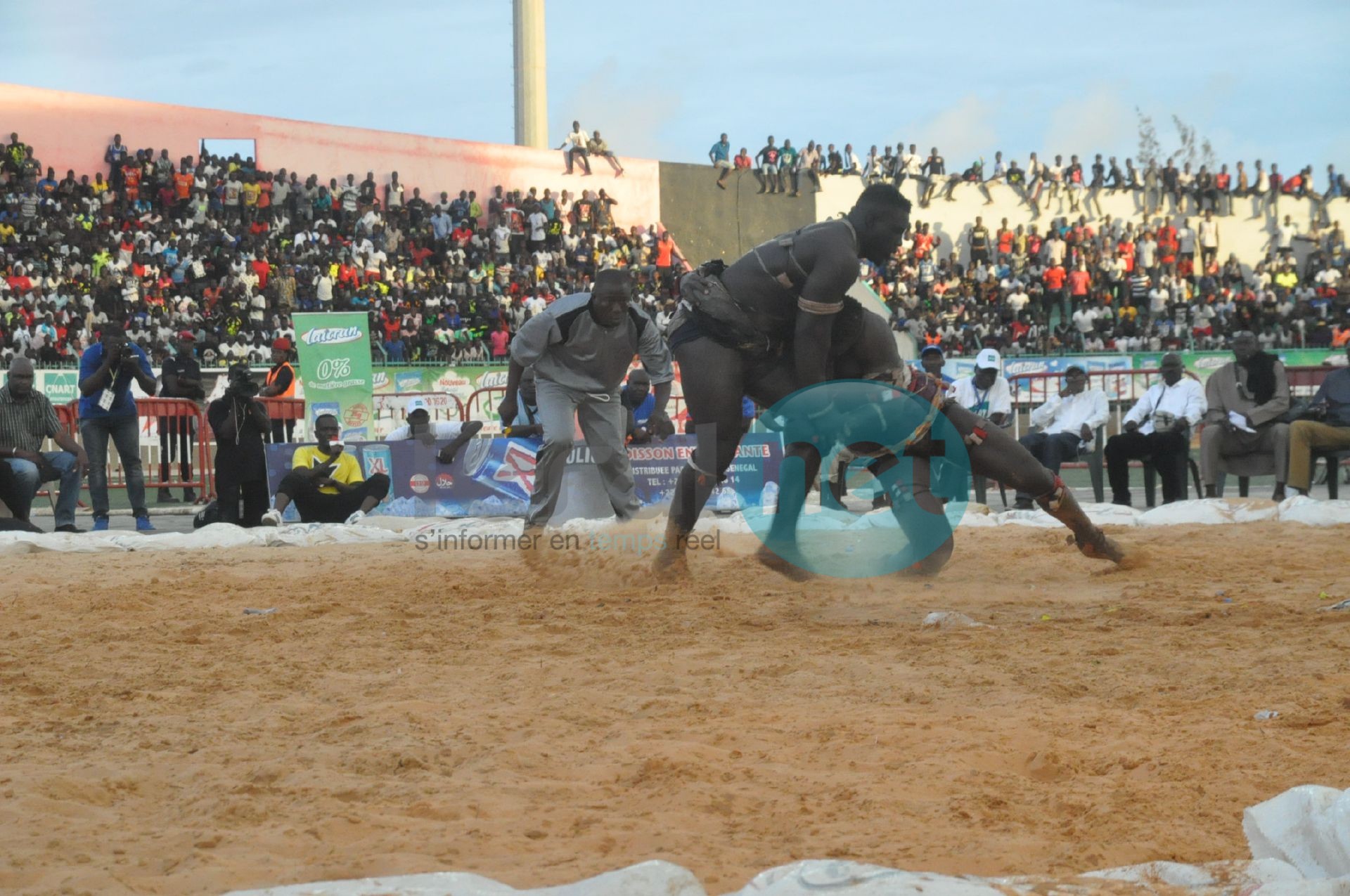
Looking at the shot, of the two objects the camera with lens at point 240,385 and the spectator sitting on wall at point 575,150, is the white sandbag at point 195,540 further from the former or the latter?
the spectator sitting on wall at point 575,150

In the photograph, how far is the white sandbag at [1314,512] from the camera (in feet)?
28.9

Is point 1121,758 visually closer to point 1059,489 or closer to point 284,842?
point 284,842

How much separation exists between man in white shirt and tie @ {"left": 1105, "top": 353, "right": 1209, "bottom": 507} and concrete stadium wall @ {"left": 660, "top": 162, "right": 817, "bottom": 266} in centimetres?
2539

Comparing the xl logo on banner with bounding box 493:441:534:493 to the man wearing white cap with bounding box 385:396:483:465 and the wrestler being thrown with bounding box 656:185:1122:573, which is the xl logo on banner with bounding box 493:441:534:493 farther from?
the wrestler being thrown with bounding box 656:185:1122:573

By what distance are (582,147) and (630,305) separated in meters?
28.5

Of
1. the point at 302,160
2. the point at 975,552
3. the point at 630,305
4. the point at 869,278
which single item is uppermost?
the point at 302,160

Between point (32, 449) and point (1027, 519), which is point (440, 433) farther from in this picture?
point (1027, 519)

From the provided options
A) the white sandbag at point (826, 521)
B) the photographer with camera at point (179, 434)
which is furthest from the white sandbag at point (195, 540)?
the photographer with camera at point (179, 434)

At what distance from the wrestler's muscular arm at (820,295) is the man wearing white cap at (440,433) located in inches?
259

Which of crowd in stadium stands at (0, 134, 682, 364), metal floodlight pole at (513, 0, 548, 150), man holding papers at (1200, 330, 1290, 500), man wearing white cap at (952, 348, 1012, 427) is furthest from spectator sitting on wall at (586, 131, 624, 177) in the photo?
man holding papers at (1200, 330, 1290, 500)

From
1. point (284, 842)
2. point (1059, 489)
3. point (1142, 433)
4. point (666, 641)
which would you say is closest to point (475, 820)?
point (284, 842)

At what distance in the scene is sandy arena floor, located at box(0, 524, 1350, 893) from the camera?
2.53 m

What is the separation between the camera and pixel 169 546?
914 centimetres

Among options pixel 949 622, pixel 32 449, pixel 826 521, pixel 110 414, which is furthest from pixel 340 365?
pixel 949 622
